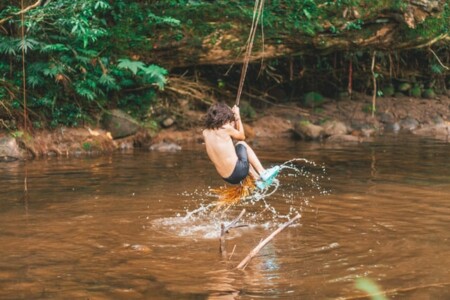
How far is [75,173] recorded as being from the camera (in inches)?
432

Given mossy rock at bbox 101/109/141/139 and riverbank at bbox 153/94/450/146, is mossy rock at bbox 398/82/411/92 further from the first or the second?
mossy rock at bbox 101/109/141/139

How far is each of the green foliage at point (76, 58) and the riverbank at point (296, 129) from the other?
0.45m

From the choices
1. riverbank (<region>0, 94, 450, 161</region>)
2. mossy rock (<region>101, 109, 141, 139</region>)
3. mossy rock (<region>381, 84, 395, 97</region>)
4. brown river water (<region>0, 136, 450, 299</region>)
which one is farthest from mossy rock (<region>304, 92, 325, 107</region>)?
brown river water (<region>0, 136, 450, 299</region>)

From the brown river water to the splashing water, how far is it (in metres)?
0.02

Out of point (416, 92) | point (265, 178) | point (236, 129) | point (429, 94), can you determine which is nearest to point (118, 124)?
point (236, 129)

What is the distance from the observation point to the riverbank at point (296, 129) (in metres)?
13.1

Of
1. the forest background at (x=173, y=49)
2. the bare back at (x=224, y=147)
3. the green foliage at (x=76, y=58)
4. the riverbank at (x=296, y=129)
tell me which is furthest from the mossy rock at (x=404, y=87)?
the bare back at (x=224, y=147)

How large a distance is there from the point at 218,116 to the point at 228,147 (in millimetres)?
351

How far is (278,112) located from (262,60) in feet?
7.91

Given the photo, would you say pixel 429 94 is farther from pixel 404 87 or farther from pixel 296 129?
pixel 296 129

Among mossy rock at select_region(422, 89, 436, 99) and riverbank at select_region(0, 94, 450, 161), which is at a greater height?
mossy rock at select_region(422, 89, 436, 99)

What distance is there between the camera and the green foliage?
40.7 feet

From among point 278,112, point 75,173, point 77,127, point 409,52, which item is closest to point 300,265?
point 75,173

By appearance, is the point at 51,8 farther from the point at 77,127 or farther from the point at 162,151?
the point at 162,151
